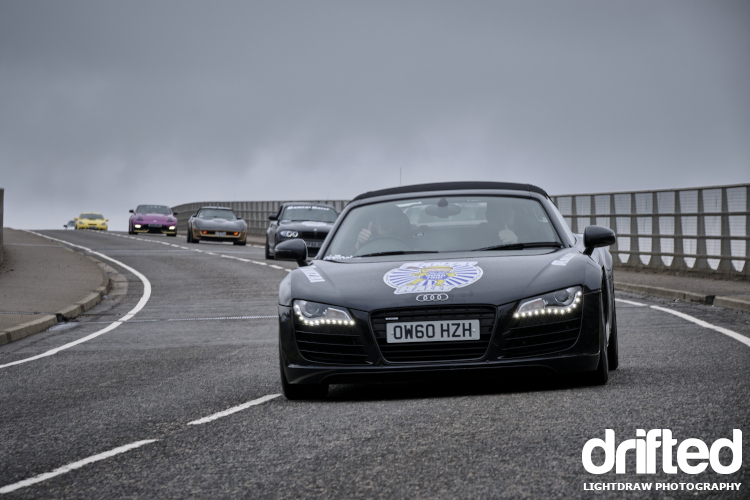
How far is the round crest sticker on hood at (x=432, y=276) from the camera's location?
6.30 metres

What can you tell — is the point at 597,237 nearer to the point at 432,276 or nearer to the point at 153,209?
the point at 432,276

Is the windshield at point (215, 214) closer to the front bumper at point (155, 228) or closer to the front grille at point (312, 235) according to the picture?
the front bumper at point (155, 228)

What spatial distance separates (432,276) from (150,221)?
44.0 m

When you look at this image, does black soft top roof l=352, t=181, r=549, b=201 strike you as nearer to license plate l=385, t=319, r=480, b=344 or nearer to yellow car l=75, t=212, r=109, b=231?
license plate l=385, t=319, r=480, b=344

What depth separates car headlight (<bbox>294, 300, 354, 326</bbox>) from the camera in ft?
20.8

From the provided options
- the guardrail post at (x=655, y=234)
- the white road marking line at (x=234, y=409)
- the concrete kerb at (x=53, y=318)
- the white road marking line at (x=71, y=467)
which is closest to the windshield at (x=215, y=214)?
the concrete kerb at (x=53, y=318)

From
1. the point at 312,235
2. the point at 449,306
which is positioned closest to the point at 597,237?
the point at 449,306

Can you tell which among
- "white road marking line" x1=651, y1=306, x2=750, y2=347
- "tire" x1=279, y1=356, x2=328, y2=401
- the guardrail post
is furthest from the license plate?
the guardrail post

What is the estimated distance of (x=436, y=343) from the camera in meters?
6.25

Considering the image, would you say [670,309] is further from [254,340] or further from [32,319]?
[32,319]

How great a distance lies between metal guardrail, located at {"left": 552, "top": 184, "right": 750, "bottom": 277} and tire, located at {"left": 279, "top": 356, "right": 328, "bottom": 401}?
1478cm

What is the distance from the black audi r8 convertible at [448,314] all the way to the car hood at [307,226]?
63.9 ft

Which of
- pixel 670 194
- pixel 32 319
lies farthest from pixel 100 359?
pixel 670 194

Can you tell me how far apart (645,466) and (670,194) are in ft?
63.5
